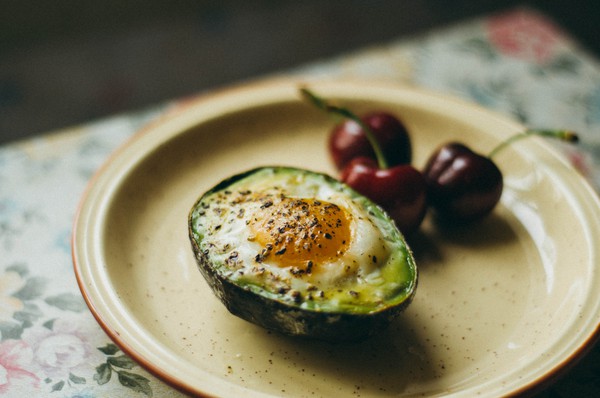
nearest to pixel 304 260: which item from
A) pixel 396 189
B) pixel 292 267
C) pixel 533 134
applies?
pixel 292 267

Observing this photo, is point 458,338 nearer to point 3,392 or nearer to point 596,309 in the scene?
point 596,309

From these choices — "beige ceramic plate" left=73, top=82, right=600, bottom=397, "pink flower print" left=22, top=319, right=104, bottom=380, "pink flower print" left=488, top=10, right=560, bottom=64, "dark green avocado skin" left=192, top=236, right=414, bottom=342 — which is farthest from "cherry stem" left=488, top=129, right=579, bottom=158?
"pink flower print" left=22, top=319, right=104, bottom=380

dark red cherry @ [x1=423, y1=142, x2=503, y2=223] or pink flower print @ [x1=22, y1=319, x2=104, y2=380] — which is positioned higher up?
dark red cherry @ [x1=423, y1=142, x2=503, y2=223]

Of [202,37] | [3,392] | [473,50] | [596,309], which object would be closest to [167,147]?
[3,392]

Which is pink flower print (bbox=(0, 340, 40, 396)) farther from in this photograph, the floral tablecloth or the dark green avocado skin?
the dark green avocado skin

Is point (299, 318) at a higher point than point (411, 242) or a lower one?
higher

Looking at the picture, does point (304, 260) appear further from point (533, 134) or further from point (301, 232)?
point (533, 134)
